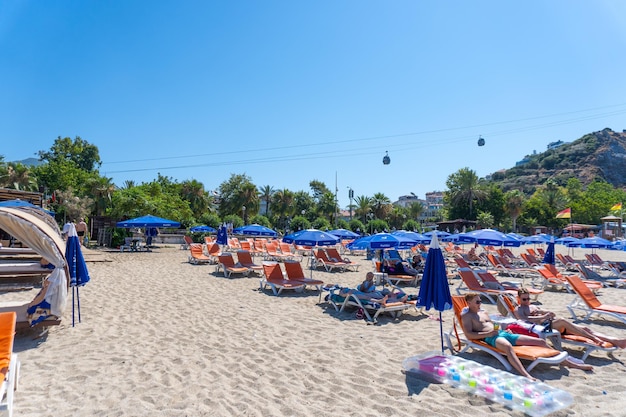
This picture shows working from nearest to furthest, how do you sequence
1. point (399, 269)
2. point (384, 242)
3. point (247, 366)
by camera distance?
point (247, 366) < point (384, 242) < point (399, 269)

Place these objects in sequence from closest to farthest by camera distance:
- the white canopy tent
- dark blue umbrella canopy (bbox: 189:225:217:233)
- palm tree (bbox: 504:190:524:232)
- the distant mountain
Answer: the white canopy tent, dark blue umbrella canopy (bbox: 189:225:217:233), palm tree (bbox: 504:190:524:232), the distant mountain

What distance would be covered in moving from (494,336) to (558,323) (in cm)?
131

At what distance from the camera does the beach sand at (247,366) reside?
3736 mm

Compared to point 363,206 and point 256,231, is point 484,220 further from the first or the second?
point 256,231

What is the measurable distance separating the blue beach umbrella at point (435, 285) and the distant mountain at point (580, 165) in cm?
14229

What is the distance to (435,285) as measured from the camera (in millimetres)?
5355

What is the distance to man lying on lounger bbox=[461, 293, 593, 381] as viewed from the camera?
15.0 ft

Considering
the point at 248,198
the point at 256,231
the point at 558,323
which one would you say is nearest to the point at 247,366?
the point at 558,323

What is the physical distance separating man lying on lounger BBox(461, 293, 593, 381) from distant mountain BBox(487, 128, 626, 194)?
142187 mm

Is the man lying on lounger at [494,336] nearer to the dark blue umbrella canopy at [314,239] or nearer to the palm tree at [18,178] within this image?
the dark blue umbrella canopy at [314,239]

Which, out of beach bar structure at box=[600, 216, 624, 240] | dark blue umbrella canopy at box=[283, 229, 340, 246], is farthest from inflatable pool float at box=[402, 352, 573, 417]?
beach bar structure at box=[600, 216, 624, 240]

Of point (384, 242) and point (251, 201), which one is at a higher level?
point (251, 201)

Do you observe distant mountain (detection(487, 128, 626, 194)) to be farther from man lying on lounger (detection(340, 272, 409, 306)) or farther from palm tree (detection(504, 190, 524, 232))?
man lying on lounger (detection(340, 272, 409, 306))

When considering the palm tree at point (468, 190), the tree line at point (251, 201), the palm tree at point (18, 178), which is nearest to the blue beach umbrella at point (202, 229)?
the tree line at point (251, 201)
